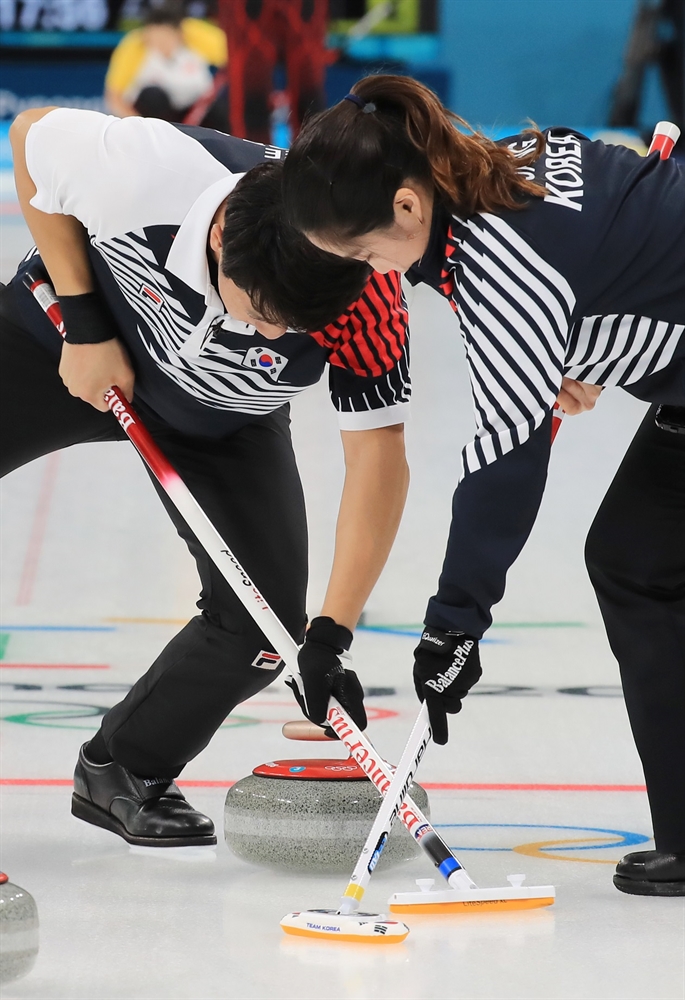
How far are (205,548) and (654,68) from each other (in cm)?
1137

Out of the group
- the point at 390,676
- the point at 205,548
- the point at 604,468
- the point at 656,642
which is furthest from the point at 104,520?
the point at 656,642

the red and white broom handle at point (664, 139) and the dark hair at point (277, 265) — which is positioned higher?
the red and white broom handle at point (664, 139)

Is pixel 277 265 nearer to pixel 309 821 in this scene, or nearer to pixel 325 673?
pixel 325 673

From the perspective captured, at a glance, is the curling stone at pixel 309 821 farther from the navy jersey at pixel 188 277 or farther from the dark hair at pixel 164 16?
the dark hair at pixel 164 16

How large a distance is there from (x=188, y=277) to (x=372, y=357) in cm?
30

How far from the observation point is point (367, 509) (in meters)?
2.24

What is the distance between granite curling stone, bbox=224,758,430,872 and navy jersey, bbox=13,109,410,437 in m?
0.58

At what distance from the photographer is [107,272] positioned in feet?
7.77

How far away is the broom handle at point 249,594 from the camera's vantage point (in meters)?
2.14

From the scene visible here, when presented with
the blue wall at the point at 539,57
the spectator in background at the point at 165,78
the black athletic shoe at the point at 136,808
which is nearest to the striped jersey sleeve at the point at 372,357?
the black athletic shoe at the point at 136,808

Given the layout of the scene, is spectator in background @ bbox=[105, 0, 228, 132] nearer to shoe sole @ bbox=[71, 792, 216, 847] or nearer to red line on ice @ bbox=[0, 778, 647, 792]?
red line on ice @ bbox=[0, 778, 647, 792]

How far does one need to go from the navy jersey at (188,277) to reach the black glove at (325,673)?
33 cm

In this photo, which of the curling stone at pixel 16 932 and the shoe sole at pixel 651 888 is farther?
the shoe sole at pixel 651 888

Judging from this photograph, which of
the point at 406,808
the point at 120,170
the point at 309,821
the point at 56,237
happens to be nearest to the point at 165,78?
the point at 56,237
